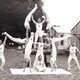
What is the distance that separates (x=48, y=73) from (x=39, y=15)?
2133cm

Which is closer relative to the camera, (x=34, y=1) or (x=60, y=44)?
(x=60, y=44)

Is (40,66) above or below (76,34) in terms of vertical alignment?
below

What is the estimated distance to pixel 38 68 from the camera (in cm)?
1641

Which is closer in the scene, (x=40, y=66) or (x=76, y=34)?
(x=40, y=66)

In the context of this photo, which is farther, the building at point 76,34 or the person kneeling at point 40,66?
the building at point 76,34

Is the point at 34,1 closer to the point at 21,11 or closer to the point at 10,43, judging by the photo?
the point at 21,11

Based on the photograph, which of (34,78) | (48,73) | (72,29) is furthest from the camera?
(72,29)

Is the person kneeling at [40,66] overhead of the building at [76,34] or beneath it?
beneath

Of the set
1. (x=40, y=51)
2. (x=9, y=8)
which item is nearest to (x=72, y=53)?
(x=40, y=51)

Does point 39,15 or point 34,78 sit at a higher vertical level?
point 39,15

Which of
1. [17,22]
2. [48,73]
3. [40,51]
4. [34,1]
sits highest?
[34,1]

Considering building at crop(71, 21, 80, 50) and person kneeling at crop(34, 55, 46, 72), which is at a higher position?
building at crop(71, 21, 80, 50)

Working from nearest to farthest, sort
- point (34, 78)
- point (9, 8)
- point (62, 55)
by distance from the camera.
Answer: point (34, 78) < point (62, 55) < point (9, 8)

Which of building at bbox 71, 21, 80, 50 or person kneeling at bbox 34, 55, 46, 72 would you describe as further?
building at bbox 71, 21, 80, 50
